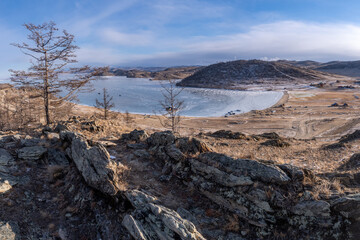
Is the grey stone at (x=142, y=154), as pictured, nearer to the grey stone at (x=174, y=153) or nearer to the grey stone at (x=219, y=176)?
the grey stone at (x=174, y=153)

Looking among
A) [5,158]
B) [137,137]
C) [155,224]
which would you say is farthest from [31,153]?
[155,224]

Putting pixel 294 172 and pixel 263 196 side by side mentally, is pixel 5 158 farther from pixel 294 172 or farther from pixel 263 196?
pixel 294 172

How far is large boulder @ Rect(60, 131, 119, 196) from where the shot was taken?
5879mm

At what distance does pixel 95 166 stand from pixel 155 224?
108 inches

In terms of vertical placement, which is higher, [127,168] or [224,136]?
[127,168]

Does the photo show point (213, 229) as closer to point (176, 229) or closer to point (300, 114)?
point (176, 229)

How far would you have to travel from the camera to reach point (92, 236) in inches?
199

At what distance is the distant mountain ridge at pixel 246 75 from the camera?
4205 inches

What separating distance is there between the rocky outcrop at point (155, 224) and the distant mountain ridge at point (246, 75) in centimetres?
9700

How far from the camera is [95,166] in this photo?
6.27m

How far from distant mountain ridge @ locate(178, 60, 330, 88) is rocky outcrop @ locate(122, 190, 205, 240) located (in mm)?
96998

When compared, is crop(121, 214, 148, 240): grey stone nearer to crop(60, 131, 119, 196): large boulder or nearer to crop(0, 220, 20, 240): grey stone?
crop(60, 131, 119, 196): large boulder

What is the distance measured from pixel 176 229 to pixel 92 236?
2232 mm

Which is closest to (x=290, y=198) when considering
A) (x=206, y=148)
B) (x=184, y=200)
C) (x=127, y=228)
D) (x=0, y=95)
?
(x=184, y=200)
